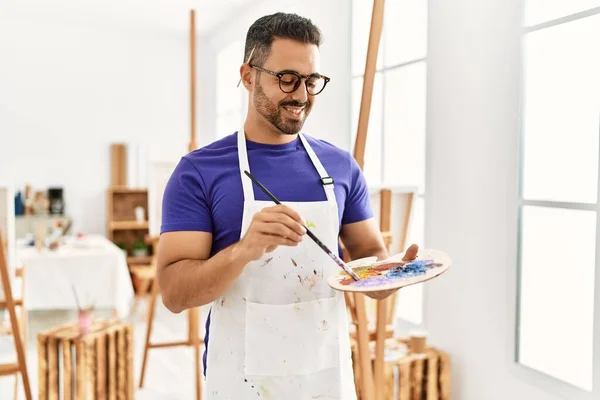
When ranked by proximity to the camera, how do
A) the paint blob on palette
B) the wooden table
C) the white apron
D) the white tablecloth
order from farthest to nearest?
1. the white tablecloth
2. the wooden table
3. the white apron
4. the paint blob on palette

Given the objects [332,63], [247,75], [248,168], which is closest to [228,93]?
[332,63]

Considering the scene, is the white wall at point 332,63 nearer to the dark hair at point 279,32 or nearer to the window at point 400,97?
the window at point 400,97

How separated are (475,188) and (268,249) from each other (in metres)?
1.34

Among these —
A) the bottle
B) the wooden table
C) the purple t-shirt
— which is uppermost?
the purple t-shirt

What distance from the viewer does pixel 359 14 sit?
2.78 m

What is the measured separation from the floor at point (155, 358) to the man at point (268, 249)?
234 centimetres

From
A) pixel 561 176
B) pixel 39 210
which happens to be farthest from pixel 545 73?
pixel 39 210

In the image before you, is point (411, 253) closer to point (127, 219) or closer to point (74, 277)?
point (74, 277)

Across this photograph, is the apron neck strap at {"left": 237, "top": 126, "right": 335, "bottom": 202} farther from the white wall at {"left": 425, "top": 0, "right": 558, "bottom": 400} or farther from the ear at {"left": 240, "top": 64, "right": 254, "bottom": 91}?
the white wall at {"left": 425, "top": 0, "right": 558, "bottom": 400}

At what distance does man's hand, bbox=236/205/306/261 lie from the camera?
119 cm

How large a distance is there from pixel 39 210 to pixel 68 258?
179cm

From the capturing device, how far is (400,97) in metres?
2.96

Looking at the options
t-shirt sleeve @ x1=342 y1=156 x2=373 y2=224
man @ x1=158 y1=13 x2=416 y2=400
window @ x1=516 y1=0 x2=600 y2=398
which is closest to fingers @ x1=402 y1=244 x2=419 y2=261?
man @ x1=158 y1=13 x2=416 y2=400

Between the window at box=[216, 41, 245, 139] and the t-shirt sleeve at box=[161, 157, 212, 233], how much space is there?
13.4 feet
